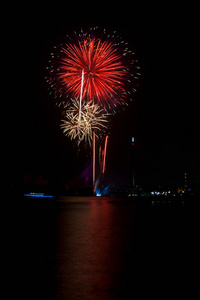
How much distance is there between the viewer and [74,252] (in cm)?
765

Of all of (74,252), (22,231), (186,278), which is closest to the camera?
(186,278)

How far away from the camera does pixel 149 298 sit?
448cm

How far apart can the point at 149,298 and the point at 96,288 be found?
29.7 inches

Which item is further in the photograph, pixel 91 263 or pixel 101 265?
pixel 91 263

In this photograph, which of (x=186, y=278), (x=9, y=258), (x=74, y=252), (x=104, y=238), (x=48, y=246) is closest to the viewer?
(x=186, y=278)

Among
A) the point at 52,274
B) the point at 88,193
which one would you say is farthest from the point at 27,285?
the point at 88,193

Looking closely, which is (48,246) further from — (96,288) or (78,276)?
(96,288)

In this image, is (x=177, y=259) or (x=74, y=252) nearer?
(x=177, y=259)

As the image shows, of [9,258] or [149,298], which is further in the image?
[9,258]

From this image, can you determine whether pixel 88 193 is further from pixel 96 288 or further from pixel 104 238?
pixel 96 288

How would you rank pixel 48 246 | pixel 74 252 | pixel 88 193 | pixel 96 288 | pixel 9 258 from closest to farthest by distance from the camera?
1. pixel 96 288
2. pixel 9 258
3. pixel 74 252
4. pixel 48 246
5. pixel 88 193

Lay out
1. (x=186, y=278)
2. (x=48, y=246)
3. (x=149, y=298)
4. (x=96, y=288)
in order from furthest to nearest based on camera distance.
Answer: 1. (x=48, y=246)
2. (x=186, y=278)
3. (x=96, y=288)
4. (x=149, y=298)

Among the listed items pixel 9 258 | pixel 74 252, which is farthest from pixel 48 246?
pixel 9 258

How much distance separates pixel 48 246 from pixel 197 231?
16.7 feet
